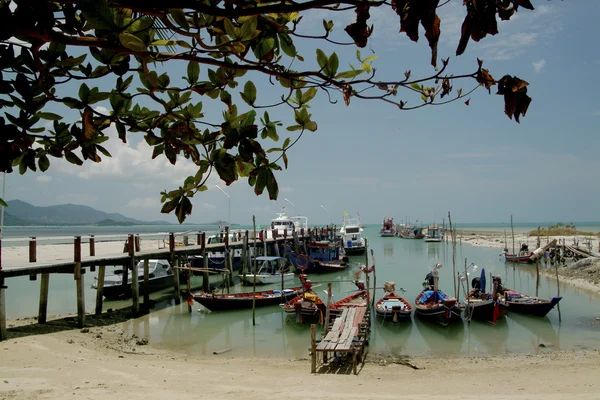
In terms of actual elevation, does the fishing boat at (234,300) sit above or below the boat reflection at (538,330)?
above

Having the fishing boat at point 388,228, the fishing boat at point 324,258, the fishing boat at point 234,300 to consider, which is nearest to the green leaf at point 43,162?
the fishing boat at point 234,300

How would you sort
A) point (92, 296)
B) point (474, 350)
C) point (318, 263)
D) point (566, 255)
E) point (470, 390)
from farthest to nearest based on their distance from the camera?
1. point (566, 255)
2. point (318, 263)
3. point (92, 296)
4. point (474, 350)
5. point (470, 390)

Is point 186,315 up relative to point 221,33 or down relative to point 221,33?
down

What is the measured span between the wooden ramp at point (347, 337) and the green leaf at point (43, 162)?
26.4 ft

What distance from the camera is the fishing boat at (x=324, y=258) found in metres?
→ 29.6

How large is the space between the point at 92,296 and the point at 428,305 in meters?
15.7

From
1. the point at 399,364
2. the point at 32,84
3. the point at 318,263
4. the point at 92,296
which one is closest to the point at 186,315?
the point at 92,296

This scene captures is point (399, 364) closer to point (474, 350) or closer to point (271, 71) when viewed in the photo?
point (474, 350)

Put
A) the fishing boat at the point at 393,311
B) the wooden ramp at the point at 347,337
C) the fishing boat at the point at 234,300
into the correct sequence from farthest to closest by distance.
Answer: the fishing boat at the point at 234,300 → the fishing boat at the point at 393,311 → the wooden ramp at the point at 347,337

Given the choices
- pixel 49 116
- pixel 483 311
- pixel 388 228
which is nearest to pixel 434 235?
pixel 388 228

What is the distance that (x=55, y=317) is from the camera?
48.9 feet

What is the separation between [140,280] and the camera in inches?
839

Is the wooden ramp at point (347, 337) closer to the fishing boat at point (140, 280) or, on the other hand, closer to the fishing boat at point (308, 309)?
the fishing boat at point (308, 309)

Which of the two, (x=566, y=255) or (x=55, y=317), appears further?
(x=566, y=255)
